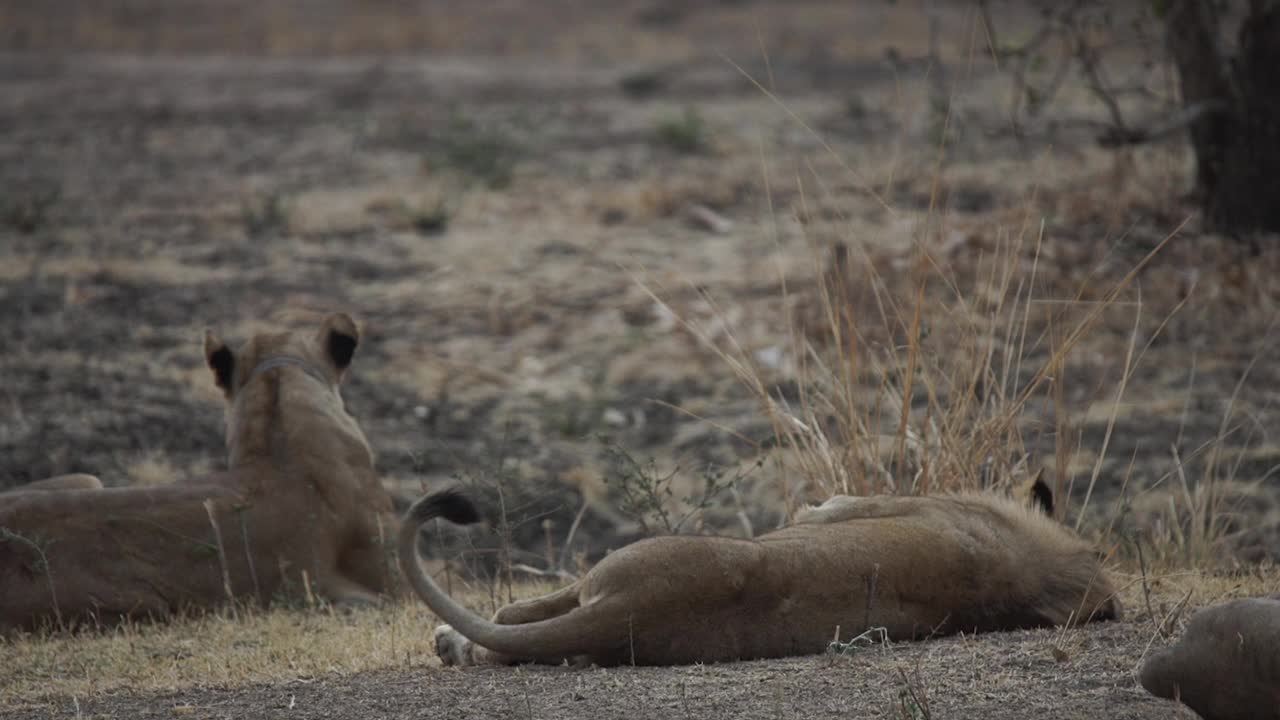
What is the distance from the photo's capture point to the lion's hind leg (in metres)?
4.64

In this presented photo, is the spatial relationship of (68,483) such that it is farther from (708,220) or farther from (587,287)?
(708,220)

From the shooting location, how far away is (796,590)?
460cm

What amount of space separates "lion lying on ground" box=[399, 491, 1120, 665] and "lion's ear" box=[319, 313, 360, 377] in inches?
87.5

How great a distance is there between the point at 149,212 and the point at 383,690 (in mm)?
9939

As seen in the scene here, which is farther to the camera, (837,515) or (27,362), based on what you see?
(27,362)

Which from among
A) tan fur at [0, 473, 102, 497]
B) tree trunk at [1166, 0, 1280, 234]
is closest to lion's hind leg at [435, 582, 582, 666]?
tan fur at [0, 473, 102, 497]

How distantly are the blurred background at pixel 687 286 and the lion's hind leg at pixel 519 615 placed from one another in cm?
92

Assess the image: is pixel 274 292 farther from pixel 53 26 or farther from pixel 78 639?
pixel 53 26

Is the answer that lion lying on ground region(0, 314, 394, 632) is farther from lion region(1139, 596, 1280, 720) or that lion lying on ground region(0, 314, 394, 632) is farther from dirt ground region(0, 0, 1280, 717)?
lion region(1139, 596, 1280, 720)

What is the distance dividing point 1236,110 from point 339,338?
612 centimetres

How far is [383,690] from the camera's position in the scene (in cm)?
446

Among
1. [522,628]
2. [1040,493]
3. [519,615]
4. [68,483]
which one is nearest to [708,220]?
[68,483]

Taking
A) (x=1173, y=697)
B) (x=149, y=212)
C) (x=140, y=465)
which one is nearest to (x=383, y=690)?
(x=1173, y=697)

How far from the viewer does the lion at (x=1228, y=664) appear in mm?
3621
